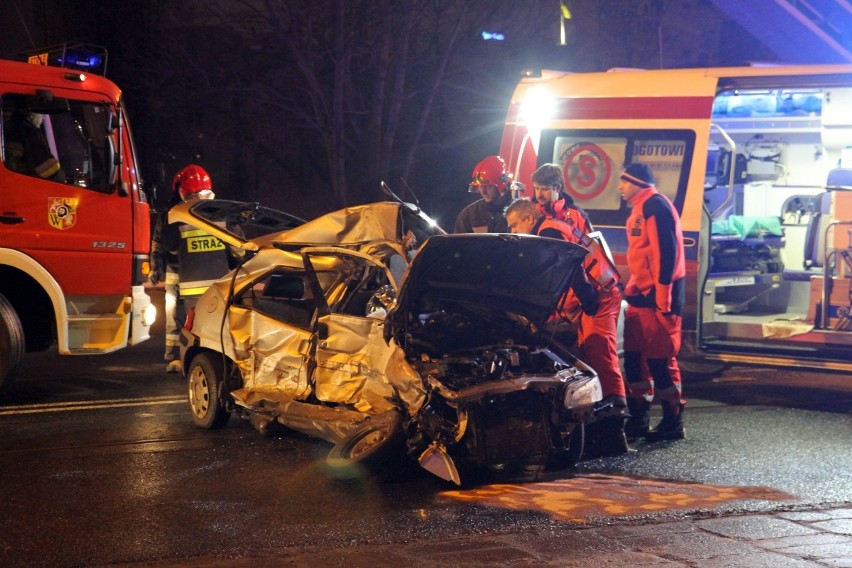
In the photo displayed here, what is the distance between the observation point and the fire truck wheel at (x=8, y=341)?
880 cm

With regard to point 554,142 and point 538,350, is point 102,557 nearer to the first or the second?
point 538,350

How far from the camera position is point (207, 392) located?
7.79 m

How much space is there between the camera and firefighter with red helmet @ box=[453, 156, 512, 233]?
902 centimetres

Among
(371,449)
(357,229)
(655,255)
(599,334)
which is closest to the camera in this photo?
(371,449)

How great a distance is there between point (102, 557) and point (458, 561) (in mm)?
1712

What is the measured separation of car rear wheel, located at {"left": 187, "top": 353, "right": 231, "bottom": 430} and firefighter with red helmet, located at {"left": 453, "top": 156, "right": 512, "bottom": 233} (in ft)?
8.50

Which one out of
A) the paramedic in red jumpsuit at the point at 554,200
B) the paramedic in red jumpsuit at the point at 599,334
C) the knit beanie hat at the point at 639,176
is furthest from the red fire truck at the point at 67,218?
the knit beanie hat at the point at 639,176

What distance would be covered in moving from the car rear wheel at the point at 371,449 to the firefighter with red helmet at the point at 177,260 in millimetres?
3719

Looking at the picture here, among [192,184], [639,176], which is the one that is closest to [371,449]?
[639,176]

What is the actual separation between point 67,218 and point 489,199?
369 centimetres

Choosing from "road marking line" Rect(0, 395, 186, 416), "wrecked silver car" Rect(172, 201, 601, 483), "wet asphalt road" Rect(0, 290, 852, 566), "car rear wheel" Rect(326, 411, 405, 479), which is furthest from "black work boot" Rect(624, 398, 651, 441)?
"road marking line" Rect(0, 395, 186, 416)

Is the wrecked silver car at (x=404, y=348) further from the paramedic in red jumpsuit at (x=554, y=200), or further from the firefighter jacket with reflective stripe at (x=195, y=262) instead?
the firefighter jacket with reflective stripe at (x=195, y=262)

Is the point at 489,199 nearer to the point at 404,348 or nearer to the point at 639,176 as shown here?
the point at 639,176

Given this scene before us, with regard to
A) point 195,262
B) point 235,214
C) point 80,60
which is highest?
point 80,60
